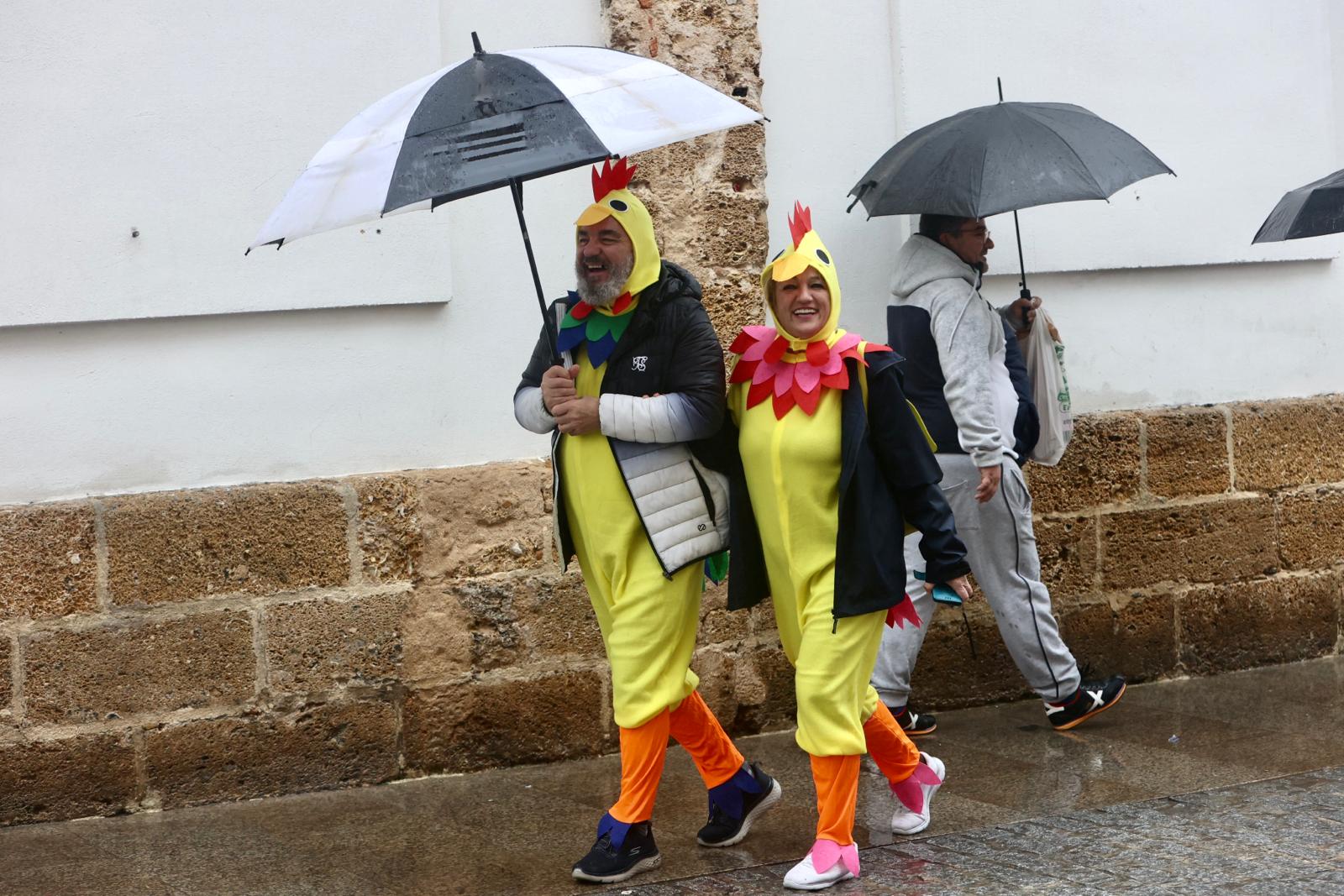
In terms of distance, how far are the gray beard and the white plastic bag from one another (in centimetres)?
209

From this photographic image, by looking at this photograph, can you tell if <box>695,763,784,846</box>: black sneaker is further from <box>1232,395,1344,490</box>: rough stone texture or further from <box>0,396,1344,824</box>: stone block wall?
<box>1232,395,1344,490</box>: rough stone texture

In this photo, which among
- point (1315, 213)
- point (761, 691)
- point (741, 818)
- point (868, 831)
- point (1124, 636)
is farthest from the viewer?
point (1124, 636)

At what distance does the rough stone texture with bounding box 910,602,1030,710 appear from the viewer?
605cm

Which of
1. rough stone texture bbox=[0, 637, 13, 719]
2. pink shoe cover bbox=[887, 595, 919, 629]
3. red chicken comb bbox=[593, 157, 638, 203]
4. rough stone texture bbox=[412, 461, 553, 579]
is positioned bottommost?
rough stone texture bbox=[0, 637, 13, 719]

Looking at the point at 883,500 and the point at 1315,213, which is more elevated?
the point at 1315,213

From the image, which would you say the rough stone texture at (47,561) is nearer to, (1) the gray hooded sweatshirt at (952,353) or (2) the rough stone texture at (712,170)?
(2) the rough stone texture at (712,170)

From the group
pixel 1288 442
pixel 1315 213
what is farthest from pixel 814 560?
pixel 1288 442

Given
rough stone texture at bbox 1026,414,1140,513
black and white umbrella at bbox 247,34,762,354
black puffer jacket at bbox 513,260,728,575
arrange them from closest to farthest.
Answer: black and white umbrella at bbox 247,34,762,354 < black puffer jacket at bbox 513,260,728,575 < rough stone texture at bbox 1026,414,1140,513

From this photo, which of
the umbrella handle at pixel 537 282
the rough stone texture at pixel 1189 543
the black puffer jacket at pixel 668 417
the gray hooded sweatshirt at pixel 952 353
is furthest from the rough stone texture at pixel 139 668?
the rough stone texture at pixel 1189 543

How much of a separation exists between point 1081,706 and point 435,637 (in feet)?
7.78

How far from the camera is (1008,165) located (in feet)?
16.7

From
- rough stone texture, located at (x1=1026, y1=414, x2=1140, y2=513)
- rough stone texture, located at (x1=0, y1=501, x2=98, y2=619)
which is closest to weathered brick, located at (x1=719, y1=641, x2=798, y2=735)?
rough stone texture, located at (x1=1026, y1=414, x2=1140, y2=513)

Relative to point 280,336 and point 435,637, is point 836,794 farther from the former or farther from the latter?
point 280,336

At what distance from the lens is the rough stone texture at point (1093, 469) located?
619cm
